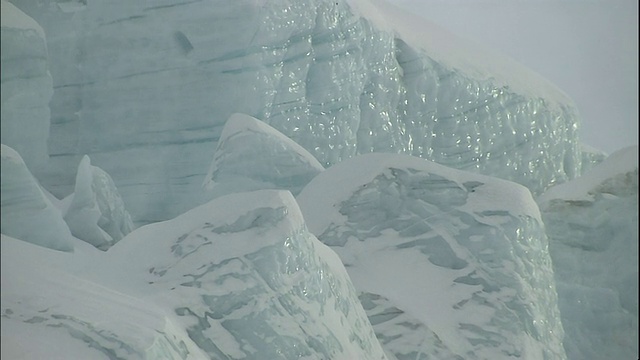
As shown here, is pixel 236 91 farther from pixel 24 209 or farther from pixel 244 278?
pixel 24 209

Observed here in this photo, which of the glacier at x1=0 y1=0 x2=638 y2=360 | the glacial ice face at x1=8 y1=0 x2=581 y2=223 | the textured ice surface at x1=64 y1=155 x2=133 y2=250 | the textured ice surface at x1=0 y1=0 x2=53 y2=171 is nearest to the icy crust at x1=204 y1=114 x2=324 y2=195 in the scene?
the glacier at x1=0 y1=0 x2=638 y2=360

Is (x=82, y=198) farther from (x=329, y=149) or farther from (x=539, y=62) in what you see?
(x=539, y=62)

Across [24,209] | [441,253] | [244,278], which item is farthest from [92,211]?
[441,253]

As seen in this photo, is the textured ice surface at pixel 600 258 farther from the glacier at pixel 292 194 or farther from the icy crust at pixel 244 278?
the icy crust at pixel 244 278

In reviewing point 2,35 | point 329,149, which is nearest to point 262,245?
point 2,35

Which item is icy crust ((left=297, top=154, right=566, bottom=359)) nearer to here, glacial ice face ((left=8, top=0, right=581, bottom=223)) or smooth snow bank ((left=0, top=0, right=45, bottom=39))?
glacial ice face ((left=8, top=0, right=581, bottom=223))

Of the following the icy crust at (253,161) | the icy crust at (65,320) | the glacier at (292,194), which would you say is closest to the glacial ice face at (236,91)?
the glacier at (292,194)

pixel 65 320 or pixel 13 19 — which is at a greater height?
pixel 13 19
